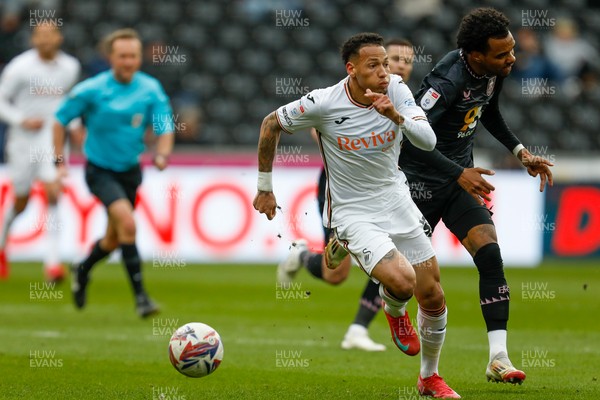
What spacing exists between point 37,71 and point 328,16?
9023 millimetres

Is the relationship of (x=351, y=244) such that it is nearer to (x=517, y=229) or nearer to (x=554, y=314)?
(x=554, y=314)

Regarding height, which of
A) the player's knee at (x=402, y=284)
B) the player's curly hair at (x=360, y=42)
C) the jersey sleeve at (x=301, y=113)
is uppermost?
the player's curly hair at (x=360, y=42)

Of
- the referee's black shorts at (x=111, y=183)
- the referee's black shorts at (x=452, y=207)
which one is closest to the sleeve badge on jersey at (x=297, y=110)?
the referee's black shorts at (x=452, y=207)

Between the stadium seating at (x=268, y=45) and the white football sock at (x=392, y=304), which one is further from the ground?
the stadium seating at (x=268, y=45)

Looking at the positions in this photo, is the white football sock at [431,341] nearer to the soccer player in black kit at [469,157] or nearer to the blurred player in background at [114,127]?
the soccer player in black kit at [469,157]

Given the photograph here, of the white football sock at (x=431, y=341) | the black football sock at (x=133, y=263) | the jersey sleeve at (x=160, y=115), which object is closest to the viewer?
the white football sock at (x=431, y=341)

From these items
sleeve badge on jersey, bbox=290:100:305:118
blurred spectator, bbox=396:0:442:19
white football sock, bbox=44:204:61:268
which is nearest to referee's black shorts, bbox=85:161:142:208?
white football sock, bbox=44:204:61:268

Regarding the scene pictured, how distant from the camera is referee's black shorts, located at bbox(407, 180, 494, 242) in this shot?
24.1ft

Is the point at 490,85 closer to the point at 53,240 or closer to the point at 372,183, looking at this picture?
the point at 372,183

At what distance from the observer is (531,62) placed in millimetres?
19625

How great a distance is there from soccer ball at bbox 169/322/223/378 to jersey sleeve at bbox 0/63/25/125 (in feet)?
24.8

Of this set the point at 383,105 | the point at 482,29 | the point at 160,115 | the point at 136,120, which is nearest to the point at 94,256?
the point at 136,120

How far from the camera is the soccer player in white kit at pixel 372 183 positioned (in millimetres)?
6629

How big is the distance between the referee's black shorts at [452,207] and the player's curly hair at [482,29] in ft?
3.08
